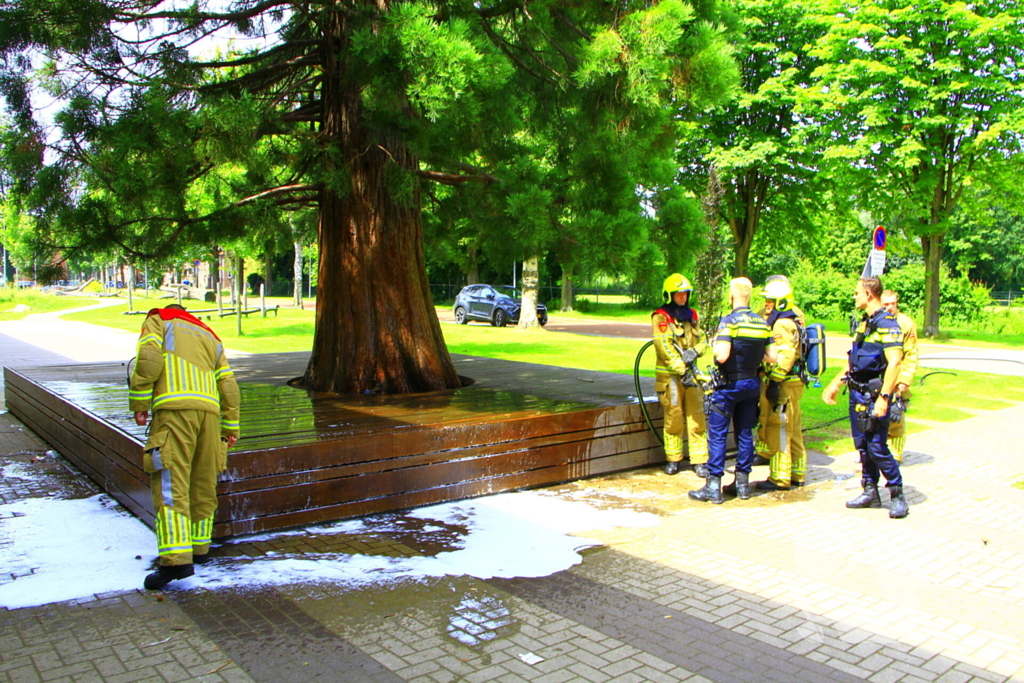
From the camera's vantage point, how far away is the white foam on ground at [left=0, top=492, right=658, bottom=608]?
4.59 metres

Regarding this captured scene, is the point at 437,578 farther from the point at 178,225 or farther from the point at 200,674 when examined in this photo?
the point at 178,225

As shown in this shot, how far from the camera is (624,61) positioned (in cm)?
686

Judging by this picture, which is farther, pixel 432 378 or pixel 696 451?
pixel 432 378

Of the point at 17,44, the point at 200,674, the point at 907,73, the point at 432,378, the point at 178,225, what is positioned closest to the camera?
the point at 200,674

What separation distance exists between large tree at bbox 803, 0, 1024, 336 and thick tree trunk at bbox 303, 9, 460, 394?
1880 centimetres

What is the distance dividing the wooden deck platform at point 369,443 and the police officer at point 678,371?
375 mm

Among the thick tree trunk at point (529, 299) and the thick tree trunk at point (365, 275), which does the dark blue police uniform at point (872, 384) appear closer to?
the thick tree trunk at point (365, 275)

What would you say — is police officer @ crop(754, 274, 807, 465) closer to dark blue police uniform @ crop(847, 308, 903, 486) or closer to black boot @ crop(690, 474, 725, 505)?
dark blue police uniform @ crop(847, 308, 903, 486)

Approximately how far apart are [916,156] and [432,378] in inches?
775

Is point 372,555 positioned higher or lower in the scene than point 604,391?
lower

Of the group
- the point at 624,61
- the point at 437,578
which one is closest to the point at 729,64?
the point at 624,61

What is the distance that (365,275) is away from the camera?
8680 mm

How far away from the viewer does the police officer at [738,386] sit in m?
6.42

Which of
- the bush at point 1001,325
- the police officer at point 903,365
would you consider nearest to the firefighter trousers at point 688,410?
the police officer at point 903,365
